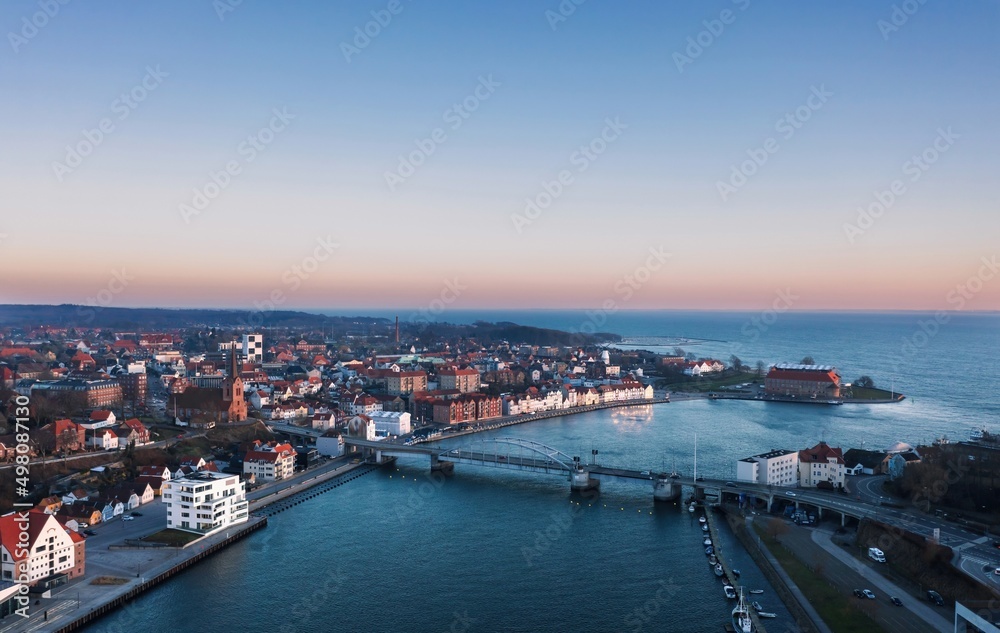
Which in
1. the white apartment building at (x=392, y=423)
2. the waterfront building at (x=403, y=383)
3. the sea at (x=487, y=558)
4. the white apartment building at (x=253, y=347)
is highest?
the white apartment building at (x=253, y=347)

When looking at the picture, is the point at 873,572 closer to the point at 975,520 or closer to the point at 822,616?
the point at 822,616

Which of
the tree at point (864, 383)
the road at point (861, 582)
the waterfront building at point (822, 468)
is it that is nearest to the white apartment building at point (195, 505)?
the road at point (861, 582)

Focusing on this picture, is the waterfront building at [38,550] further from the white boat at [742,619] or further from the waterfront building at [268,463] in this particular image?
the white boat at [742,619]

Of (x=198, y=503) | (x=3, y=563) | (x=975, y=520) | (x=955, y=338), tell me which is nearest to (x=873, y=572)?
(x=975, y=520)

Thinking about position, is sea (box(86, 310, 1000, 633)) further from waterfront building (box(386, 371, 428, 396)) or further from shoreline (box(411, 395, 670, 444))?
waterfront building (box(386, 371, 428, 396))

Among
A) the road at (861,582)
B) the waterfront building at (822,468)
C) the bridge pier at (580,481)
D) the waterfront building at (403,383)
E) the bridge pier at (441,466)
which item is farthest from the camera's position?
the waterfront building at (403,383)

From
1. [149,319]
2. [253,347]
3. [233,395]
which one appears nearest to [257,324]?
[149,319]

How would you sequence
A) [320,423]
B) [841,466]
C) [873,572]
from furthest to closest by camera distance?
[320,423]
[841,466]
[873,572]
